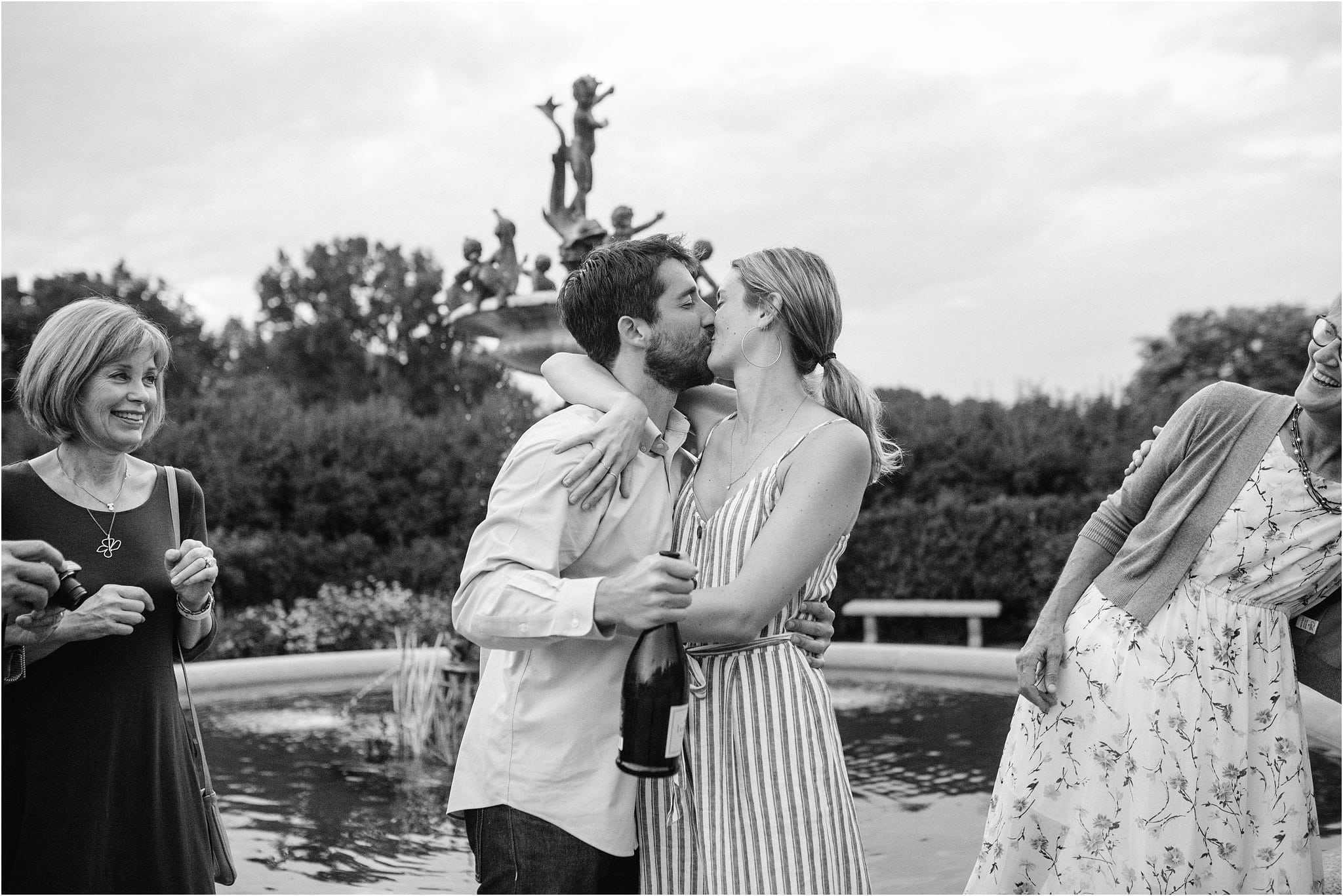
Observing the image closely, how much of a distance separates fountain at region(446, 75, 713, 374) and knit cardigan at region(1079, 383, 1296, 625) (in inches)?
132

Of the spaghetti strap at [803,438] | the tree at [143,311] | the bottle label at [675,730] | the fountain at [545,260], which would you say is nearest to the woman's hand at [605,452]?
the spaghetti strap at [803,438]

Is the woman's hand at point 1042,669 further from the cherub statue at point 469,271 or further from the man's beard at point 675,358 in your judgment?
the cherub statue at point 469,271

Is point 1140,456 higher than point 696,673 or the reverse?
higher

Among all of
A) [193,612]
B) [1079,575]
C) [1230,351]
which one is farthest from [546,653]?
[1230,351]

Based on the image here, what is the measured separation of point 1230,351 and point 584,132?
841 inches

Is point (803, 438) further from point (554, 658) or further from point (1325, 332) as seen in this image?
point (1325, 332)

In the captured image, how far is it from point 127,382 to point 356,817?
9.96 ft

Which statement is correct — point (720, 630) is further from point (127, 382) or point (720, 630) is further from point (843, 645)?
point (843, 645)

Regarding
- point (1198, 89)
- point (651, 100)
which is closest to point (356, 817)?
point (651, 100)

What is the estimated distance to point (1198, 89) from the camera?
31.2ft

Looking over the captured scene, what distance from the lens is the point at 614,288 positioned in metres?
2.36

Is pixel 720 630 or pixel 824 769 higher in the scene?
pixel 720 630

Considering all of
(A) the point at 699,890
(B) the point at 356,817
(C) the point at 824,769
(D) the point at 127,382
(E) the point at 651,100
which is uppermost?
(E) the point at 651,100

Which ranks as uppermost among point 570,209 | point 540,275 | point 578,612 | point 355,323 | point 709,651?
point 355,323
